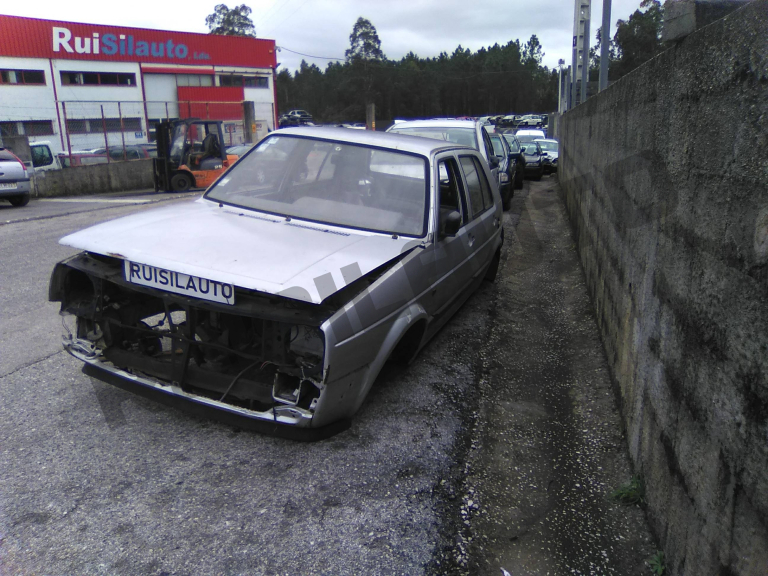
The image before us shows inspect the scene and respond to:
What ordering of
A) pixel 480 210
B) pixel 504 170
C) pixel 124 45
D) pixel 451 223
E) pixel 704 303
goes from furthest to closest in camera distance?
pixel 124 45 < pixel 504 170 < pixel 480 210 < pixel 451 223 < pixel 704 303

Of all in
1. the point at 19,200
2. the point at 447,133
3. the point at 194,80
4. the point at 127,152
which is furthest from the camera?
the point at 194,80

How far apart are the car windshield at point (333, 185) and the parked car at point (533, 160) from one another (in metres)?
16.2

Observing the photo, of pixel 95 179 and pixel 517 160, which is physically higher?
pixel 517 160

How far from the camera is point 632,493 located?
9.40ft

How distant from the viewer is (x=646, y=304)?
3.12 metres

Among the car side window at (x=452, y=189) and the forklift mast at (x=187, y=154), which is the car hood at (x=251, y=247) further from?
the forklift mast at (x=187, y=154)

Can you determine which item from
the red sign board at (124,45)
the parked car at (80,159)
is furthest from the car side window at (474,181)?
the red sign board at (124,45)

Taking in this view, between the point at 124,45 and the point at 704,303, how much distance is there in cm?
4258

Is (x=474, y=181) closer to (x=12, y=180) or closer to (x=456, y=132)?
(x=456, y=132)

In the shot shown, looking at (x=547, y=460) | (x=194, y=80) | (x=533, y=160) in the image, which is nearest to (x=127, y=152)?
(x=533, y=160)

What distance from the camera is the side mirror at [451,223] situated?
13.0ft

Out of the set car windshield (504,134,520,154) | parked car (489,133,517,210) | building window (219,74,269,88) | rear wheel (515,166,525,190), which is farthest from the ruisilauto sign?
parked car (489,133,517,210)

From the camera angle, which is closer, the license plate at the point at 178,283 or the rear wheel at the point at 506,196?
the license plate at the point at 178,283

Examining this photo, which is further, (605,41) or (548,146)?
(548,146)
